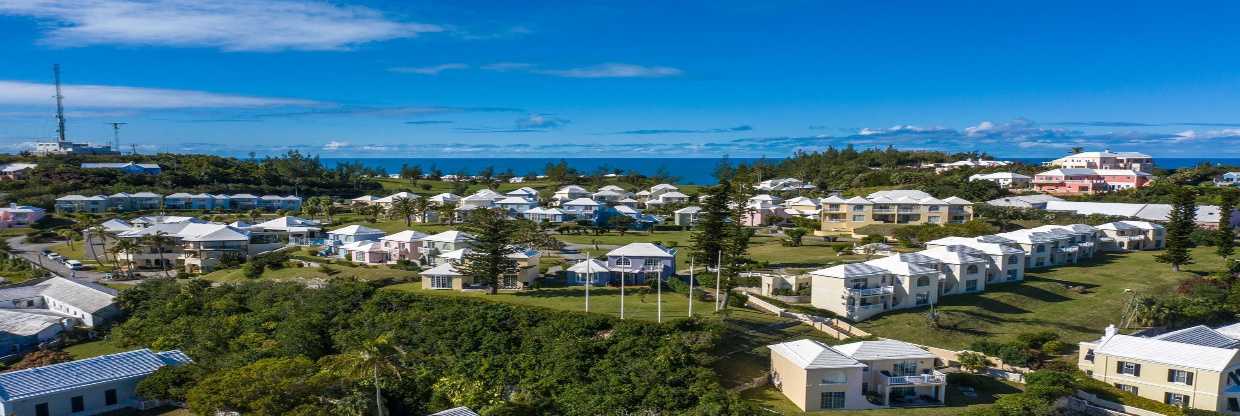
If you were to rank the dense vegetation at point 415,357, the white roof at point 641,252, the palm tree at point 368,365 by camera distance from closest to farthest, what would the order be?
1. the palm tree at point 368,365
2. the dense vegetation at point 415,357
3. the white roof at point 641,252

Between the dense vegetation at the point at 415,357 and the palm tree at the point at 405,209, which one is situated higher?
the palm tree at the point at 405,209

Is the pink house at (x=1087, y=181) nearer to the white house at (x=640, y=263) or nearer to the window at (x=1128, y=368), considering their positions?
the window at (x=1128, y=368)

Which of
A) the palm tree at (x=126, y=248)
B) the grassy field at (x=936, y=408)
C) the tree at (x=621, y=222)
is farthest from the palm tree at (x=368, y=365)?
the tree at (x=621, y=222)

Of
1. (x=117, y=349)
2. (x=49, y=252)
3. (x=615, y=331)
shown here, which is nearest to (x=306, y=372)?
(x=615, y=331)

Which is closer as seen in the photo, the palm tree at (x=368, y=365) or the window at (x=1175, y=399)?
the palm tree at (x=368, y=365)

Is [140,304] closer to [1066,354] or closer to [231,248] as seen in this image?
[231,248]

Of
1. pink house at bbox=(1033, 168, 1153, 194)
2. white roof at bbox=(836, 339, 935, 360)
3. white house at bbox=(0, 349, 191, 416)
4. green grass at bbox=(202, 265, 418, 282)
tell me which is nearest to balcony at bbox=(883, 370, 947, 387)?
white roof at bbox=(836, 339, 935, 360)

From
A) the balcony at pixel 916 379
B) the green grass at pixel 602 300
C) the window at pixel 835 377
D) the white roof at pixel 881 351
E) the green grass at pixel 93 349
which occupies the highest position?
the green grass at pixel 602 300

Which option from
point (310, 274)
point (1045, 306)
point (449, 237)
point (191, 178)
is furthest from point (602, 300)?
point (191, 178)
